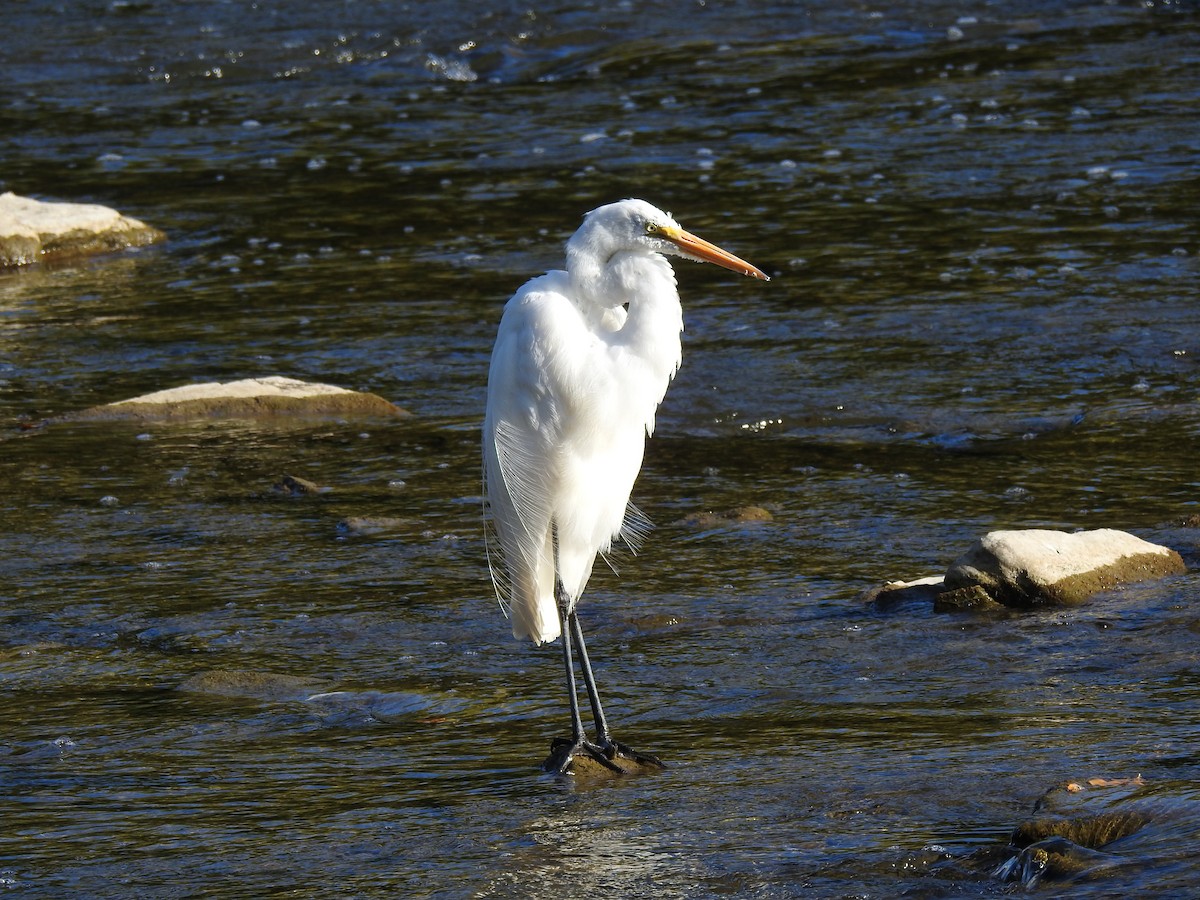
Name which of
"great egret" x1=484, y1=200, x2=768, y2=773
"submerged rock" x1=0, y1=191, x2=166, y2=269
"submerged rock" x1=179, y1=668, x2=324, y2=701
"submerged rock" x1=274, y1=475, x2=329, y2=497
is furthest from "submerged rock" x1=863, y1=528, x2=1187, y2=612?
"submerged rock" x1=0, y1=191, x2=166, y2=269

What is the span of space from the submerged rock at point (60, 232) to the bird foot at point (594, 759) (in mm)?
8037

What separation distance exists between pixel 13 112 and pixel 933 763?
1345 cm

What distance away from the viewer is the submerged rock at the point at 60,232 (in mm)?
11461

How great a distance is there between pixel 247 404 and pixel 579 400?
12.7 feet

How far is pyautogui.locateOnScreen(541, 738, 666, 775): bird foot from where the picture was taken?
4.35m

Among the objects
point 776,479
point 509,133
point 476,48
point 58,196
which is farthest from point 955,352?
point 476,48

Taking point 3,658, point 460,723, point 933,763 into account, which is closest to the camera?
point 933,763

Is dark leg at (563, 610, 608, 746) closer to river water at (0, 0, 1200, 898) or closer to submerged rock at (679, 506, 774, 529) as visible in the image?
river water at (0, 0, 1200, 898)

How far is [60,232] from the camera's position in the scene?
38.0 ft

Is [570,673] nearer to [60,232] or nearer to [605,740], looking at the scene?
[605,740]

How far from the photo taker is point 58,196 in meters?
13.1

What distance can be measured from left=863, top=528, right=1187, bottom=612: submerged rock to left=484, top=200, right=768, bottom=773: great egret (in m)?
1.07

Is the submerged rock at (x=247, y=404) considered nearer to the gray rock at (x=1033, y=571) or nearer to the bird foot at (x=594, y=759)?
the gray rock at (x=1033, y=571)

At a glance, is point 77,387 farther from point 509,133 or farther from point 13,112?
point 13,112
